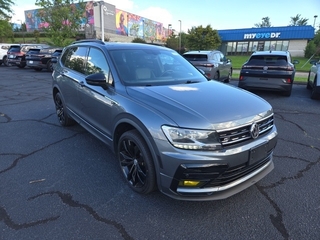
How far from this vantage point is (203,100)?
8.20ft

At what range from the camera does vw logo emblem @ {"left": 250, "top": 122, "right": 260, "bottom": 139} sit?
2.28 m

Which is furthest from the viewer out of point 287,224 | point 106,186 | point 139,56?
point 139,56

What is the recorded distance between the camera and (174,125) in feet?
6.89

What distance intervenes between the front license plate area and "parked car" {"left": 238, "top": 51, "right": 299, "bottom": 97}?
20.2 ft

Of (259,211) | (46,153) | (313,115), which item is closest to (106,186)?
(46,153)

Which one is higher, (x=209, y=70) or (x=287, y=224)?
(x=209, y=70)

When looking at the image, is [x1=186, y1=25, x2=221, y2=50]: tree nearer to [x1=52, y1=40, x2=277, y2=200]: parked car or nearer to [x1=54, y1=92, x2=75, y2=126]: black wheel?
[x1=54, y1=92, x2=75, y2=126]: black wheel

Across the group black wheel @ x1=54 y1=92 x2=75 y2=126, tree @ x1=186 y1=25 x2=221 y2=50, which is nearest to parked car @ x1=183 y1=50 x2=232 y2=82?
black wheel @ x1=54 y1=92 x2=75 y2=126

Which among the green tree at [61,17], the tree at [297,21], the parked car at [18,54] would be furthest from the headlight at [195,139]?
the tree at [297,21]

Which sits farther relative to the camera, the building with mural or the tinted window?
the building with mural

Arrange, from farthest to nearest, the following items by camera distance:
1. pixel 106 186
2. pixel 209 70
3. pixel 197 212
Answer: pixel 209 70 < pixel 106 186 < pixel 197 212

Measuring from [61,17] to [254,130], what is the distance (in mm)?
26772

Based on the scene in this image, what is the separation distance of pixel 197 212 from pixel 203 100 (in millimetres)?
1217

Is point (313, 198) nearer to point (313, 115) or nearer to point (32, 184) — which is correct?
point (32, 184)
